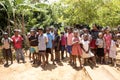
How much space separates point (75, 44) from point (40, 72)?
189cm

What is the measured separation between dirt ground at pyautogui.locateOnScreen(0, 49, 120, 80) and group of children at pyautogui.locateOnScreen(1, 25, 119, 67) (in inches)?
18.3

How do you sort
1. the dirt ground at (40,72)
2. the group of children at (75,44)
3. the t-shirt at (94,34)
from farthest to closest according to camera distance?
the t-shirt at (94,34)
the group of children at (75,44)
the dirt ground at (40,72)

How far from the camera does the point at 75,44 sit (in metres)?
11.0

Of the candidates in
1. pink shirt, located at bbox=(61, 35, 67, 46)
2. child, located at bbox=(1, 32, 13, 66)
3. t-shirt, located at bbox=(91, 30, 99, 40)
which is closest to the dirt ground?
child, located at bbox=(1, 32, 13, 66)

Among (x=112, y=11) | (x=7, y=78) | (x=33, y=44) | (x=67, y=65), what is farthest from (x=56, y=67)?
(x=112, y=11)

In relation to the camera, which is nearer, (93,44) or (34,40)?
(34,40)

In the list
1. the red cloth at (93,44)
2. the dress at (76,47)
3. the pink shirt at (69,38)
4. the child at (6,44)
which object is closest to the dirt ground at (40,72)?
the child at (6,44)

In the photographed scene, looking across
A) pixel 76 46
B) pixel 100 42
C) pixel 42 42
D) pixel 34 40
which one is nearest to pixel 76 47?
pixel 76 46

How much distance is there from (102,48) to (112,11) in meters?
6.29

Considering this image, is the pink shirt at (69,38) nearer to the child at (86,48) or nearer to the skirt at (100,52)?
the child at (86,48)

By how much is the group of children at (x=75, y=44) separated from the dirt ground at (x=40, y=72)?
0.46 metres

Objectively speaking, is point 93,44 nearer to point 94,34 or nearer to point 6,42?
point 94,34

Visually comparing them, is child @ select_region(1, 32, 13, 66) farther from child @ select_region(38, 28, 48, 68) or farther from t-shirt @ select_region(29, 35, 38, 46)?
child @ select_region(38, 28, 48, 68)

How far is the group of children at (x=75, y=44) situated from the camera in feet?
36.2
